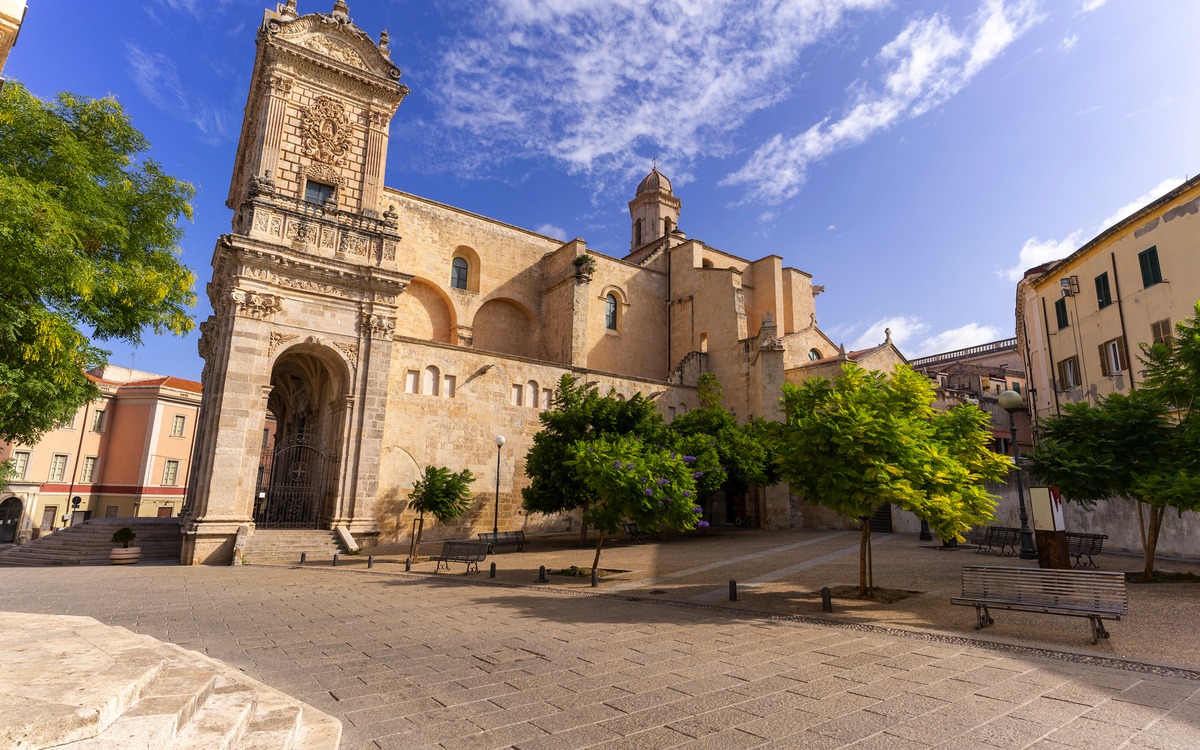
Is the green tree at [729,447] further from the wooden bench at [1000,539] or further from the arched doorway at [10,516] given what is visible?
the arched doorway at [10,516]

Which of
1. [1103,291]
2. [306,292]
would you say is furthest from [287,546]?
[1103,291]

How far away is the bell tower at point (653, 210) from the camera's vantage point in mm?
45062

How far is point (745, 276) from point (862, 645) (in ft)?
109

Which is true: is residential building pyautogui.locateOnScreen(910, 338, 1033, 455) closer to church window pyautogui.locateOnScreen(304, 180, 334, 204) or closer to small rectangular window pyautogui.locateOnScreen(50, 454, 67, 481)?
church window pyautogui.locateOnScreen(304, 180, 334, 204)

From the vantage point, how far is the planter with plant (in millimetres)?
15938

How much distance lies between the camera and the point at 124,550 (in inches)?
630

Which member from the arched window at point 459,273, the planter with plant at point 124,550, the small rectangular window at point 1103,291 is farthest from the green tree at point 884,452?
the arched window at point 459,273

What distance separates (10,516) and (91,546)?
2618 cm

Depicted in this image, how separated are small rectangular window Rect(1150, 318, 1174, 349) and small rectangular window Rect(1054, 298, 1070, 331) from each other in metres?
4.51

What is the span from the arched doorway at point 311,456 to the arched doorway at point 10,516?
22.4 metres

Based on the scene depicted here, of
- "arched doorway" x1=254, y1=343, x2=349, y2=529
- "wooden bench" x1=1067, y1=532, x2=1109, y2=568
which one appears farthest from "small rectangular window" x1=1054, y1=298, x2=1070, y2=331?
"arched doorway" x1=254, y1=343, x2=349, y2=529

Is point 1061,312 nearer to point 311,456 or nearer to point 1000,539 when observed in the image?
point 1000,539

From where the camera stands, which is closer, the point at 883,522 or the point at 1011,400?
the point at 1011,400

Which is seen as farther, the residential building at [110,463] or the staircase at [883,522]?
the residential building at [110,463]
